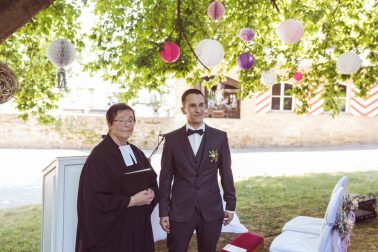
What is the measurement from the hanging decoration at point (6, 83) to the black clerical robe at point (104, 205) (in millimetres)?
892

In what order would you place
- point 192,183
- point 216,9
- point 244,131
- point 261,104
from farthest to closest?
point 261,104
point 244,131
point 216,9
point 192,183

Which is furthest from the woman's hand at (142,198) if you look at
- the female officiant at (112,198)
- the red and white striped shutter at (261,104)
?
the red and white striped shutter at (261,104)

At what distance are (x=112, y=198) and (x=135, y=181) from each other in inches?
8.2

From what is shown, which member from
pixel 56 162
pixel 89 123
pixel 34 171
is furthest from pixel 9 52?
pixel 89 123

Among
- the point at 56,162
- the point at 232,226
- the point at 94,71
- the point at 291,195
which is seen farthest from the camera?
the point at 291,195

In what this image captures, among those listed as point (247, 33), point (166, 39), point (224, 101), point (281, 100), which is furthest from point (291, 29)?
point (281, 100)

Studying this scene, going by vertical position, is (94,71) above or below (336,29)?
below

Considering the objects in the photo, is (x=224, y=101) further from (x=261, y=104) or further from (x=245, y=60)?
(x=245, y=60)

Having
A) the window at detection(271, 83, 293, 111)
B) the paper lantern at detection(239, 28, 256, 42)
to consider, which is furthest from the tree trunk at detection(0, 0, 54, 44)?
the window at detection(271, 83, 293, 111)

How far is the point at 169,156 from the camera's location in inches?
119

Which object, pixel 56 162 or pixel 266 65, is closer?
pixel 56 162

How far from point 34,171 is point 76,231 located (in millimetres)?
7922

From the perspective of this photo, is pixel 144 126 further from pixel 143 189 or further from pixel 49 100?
pixel 143 189

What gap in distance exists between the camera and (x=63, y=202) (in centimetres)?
281
